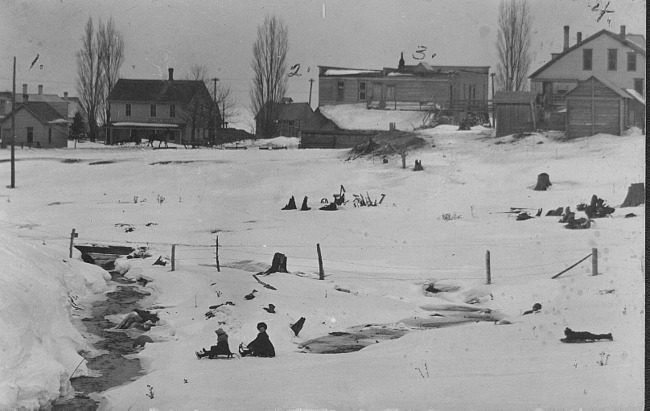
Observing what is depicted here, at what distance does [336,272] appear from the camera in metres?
12.4

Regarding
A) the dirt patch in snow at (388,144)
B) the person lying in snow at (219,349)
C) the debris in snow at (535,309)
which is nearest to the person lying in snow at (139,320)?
the person lying in snow at (219,349)

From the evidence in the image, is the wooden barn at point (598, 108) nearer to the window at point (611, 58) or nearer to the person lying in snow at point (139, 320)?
the window at point (611, 58)

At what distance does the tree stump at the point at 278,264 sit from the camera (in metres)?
12.2

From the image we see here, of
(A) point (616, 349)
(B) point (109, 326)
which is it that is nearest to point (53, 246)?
(B) point (109, 326)

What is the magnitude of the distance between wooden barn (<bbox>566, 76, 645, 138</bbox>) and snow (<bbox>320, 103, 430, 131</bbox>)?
9.89 feet

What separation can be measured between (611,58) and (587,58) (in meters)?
0.69

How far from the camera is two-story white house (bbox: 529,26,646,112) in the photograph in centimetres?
1114

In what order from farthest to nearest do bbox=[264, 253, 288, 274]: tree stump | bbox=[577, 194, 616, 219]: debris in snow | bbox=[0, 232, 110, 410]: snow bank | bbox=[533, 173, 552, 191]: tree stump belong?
bbox=[533, 173, 552, 191]: tree stump, bbox=[264, 253, 288, 274]: tree stump, bbox=[577, 194, 616, 219]: debris in snow, bbox=[0, 232, 110, 410]: snow bank

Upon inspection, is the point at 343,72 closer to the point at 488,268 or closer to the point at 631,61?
the point at 488,268

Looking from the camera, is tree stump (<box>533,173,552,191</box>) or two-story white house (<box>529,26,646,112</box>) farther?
tree stump (<box>533,173,552,191</box>)

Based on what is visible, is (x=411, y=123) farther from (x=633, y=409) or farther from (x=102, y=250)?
(x=633, y=409)

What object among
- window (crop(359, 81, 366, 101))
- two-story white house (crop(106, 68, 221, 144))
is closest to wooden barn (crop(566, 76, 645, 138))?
window (crop(359, 81, 366, 101))

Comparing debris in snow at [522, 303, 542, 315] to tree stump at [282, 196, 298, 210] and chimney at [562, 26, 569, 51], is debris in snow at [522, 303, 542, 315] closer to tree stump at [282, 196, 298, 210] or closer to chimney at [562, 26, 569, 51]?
chimney at [562, 26, 569, 51]

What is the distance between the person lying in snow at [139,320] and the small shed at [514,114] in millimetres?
7782
